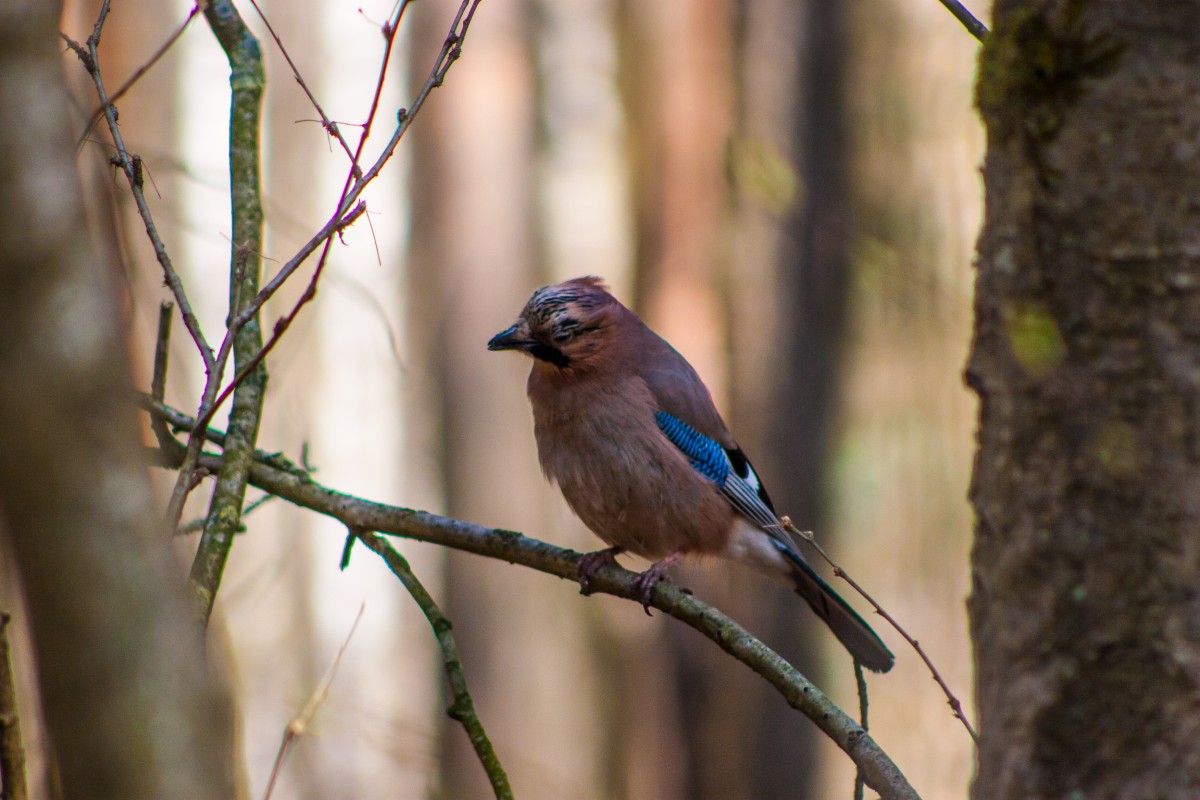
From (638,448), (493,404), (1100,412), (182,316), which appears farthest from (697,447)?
(493,404)

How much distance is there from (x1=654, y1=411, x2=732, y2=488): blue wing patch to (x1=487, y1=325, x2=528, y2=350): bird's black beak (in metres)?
0.62

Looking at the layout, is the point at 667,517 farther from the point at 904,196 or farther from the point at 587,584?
the point at 904,196

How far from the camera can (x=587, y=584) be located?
379 centimetres

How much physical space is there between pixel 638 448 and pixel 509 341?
2.20ft

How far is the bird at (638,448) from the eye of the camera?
466cm

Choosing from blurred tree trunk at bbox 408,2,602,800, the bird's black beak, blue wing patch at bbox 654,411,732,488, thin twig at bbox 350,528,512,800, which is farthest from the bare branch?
blurred tree trunk at bbox 408,2,602,800

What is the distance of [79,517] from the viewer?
1541 millimetres

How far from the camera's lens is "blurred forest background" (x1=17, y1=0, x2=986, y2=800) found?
650 centimetres

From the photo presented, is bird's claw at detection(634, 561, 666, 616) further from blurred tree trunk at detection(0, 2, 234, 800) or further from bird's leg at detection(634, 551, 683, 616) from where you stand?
blurred tree trunk at detection(0, 2, 234, 800)

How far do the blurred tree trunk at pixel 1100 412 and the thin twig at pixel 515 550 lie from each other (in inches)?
47.7

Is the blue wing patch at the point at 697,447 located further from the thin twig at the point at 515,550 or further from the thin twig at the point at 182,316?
the thin twig at the point at 182,316

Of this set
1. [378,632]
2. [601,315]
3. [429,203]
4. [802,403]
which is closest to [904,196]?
[802,403]

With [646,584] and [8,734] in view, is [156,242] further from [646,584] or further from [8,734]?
[646,584]

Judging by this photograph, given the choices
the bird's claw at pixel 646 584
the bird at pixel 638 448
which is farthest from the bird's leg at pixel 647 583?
the bird at pixel 638 448
